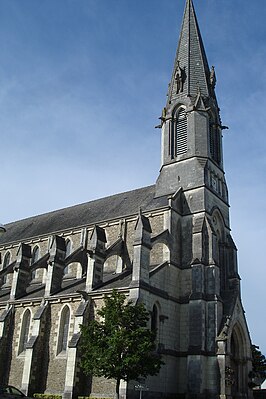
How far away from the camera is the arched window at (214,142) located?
36.6m

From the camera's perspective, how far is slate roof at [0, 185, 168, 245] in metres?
35.3

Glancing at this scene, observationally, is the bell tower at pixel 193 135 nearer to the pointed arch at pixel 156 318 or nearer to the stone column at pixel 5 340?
the pointed arch at pixel 156 318

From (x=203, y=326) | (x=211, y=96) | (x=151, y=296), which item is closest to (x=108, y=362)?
(x=151, y=296)

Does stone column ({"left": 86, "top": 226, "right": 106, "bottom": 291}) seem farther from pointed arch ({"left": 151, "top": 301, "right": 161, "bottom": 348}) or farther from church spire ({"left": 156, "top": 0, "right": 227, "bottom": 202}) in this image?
church spire ({"left": 156, "top": 0, "right": 227, "bottom": 202})

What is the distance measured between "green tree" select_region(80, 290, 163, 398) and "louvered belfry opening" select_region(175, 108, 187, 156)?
1611 centimetres

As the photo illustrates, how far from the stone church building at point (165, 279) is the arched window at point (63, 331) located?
7 cm

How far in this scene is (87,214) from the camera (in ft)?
130

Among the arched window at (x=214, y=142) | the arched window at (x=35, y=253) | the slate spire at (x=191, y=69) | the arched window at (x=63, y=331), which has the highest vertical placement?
the slate spire at (x=191, y=69)

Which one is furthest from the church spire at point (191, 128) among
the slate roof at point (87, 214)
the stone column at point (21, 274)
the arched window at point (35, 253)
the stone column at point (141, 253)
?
the arched window at point (35, 253)

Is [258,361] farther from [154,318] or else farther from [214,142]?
[214,142]

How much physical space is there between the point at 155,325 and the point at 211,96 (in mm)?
21328

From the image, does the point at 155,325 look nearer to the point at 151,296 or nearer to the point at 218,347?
the point at 151,296

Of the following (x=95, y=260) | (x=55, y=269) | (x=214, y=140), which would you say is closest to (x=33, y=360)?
(x=55, y=269)

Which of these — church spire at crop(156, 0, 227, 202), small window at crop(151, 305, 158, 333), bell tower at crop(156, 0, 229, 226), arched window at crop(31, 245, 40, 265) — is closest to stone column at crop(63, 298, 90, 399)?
small window at crop(151, 305, 158, 333)
